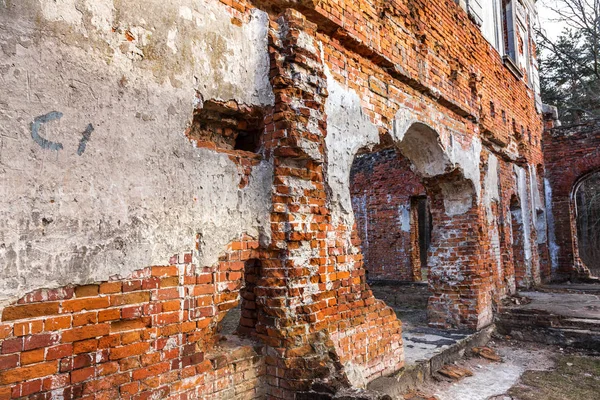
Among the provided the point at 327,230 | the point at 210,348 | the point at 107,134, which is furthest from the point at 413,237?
the point at 107,134

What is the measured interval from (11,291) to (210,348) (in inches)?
53.4

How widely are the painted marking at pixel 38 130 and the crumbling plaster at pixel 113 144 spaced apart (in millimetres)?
18

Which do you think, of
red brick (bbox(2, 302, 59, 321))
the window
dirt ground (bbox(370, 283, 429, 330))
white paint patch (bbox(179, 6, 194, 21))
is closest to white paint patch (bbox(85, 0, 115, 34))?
white paint patch (bbox(179, 6, 194, 21))

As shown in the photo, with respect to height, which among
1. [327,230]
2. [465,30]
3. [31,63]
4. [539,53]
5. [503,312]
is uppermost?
[539,53]

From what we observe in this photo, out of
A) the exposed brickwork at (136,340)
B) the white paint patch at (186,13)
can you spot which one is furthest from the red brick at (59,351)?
the white paint patch at (186,13)

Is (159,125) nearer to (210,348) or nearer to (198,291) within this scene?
(198,291)

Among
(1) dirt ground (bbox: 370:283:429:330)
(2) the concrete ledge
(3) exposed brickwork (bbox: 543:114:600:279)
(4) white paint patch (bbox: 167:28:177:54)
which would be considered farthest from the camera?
(3) exposed brickwork (bbox: 543:114:600:279)

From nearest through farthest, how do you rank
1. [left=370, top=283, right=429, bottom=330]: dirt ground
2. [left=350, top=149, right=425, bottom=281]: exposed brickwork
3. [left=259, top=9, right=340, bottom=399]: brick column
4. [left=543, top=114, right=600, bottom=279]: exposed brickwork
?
[left=259, top=9, right=340, bottom=399]: brick column
[left=370, top=283, right=429, bottom=330]: dirt ground
[left=350, top=149, right=425, bottom=281]: exposed brickwork
[left=543, top=114, right=600, bottom=279]: exposed brickwork

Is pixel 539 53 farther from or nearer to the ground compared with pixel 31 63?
farther from the ground

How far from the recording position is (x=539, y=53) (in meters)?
21.5

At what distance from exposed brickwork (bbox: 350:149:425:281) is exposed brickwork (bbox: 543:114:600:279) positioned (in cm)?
502

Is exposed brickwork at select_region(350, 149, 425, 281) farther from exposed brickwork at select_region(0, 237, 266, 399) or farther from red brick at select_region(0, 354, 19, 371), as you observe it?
red brick at select_region(0, 354, 19, 371)

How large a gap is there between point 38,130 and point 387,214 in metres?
9.37

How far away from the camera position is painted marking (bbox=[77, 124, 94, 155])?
2365 mm
